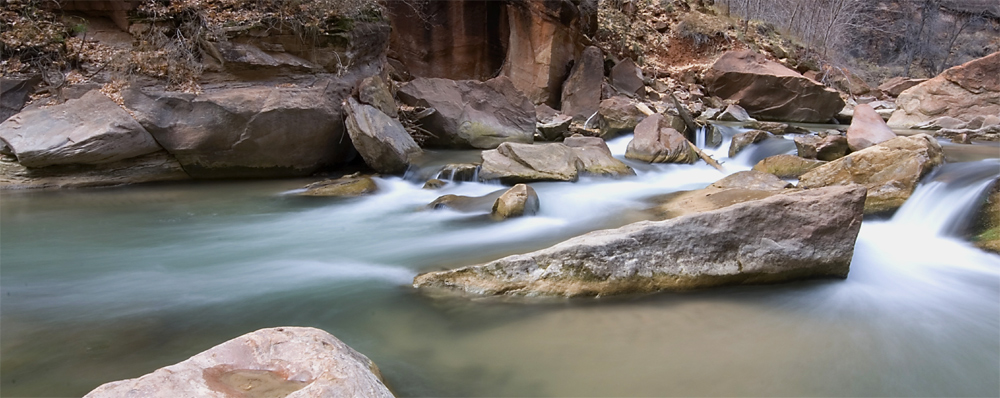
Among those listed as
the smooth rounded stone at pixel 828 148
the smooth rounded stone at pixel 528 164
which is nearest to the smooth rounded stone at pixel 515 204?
the smooth rounded stone at pixel 528 164

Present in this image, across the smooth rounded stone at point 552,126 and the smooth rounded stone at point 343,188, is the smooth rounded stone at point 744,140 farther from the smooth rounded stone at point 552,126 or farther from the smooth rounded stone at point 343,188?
the smooth rounded stone at point 343,188

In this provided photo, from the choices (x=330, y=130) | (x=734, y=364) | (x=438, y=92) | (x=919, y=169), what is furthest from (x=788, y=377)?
(x=438, y=92)

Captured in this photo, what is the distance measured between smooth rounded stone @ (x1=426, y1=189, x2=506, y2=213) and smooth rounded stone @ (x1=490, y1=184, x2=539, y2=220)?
188 mm

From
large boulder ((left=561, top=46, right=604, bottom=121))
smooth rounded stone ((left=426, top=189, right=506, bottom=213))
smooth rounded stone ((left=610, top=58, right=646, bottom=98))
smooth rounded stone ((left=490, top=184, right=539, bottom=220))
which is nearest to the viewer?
smooth rounded stone ((left=490, top=184, right=539, bottom=220))

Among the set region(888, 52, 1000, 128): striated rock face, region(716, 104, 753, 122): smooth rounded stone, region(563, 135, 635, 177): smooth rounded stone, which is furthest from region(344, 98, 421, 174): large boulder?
region(888, 52, 1000, 128): striated rock face

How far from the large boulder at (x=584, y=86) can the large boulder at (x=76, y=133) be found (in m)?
9.14

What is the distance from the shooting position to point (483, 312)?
3307mm

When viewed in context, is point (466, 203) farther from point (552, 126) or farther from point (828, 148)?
point (828, 148)

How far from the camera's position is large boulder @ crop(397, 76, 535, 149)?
10.0 meters

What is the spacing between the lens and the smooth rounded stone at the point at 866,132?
789cm

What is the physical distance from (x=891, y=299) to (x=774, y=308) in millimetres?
996

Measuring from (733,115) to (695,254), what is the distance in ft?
40.0

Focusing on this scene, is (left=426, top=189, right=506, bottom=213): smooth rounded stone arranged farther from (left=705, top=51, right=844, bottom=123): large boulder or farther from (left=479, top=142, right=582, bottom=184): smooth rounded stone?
(left=705, top=51, right=844, bottom=123): large boulder

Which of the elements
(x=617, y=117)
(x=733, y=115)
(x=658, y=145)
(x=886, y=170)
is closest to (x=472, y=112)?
(x=617, y=117)
